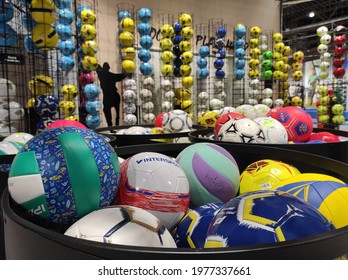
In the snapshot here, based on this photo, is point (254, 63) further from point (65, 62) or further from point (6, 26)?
point (6, 26)

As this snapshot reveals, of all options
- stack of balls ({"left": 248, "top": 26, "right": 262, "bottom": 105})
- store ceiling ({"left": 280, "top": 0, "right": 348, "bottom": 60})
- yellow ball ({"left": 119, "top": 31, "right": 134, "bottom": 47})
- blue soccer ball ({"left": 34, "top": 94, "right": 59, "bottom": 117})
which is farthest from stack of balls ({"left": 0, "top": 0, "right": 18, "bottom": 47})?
store ceiling ({"left": 280, "top": 0, "right": 348, "bottom": 60})

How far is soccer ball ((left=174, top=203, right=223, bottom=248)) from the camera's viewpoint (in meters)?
1.19

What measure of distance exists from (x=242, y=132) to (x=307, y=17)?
14345 millimetres

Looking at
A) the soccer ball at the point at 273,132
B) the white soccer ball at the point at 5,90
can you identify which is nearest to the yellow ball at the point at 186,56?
the white soccer ball at the point at 5,90

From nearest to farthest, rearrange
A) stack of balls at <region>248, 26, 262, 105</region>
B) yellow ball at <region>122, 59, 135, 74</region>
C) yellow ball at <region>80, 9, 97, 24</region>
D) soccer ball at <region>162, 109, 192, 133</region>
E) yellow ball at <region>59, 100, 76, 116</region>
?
soccer ball at <region>162, 109, 192, 133</region>
yellow ball at <region>59, 100, 76, 116</region>
yellow ball at <region>80, 9, 97, 24</region>
yellow ball at <region>122, 59, 135, 74</region>
stack of balls at <region>248, 26, 262, 105</region>

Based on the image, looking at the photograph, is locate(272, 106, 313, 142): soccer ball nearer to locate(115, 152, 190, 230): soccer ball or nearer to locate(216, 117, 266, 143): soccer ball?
locate(216, 117, 266, 143): soccer ball

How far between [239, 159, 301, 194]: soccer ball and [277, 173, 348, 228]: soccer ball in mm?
204

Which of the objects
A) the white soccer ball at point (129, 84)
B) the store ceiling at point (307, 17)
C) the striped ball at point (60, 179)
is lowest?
the striped ball at point (60, 179)

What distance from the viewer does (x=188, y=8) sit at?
8.79m

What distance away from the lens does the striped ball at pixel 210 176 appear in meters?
1.60

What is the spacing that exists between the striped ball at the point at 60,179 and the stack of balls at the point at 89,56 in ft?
15.7

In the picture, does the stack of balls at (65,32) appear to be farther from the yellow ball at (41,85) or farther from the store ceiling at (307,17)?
the store ceiling at (307,17)

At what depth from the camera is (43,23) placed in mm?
4586
